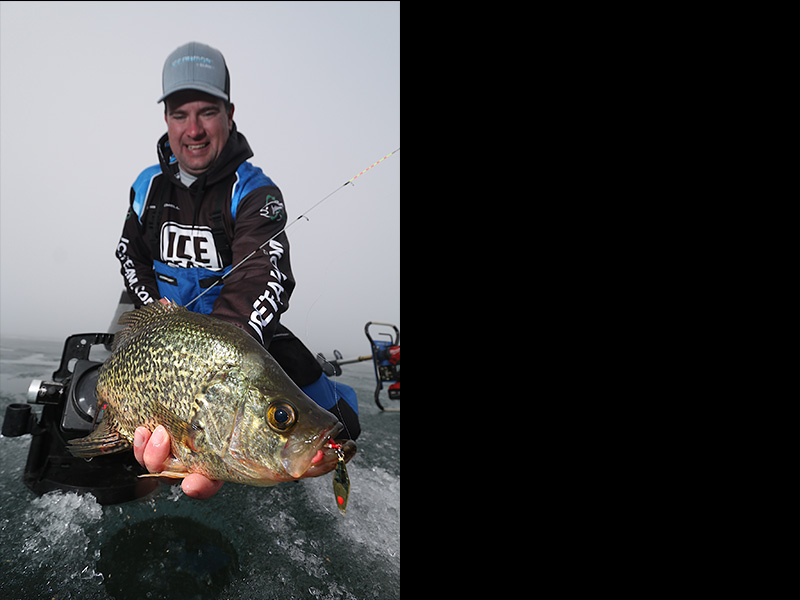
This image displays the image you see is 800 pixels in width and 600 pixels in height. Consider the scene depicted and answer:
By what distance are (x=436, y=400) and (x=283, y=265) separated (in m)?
1.68

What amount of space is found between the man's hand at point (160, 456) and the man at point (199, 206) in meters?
1.03

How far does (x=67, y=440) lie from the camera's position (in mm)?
1857

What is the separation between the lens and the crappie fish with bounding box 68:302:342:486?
1.28m

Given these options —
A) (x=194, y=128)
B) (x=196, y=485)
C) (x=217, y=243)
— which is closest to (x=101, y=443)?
(x=196, y=485)

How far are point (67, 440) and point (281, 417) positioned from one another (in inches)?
54.6

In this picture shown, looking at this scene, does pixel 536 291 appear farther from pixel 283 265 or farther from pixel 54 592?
pixel 54 592

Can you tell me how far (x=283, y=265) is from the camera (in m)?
2.23

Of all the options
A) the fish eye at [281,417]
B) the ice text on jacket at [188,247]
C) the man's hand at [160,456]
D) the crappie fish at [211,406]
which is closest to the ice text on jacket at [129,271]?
the ice text on jacket at [188,247]

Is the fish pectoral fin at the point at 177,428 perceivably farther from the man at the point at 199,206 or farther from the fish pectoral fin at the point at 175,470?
the man at the point at 199,206

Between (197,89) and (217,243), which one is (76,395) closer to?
(217,243)

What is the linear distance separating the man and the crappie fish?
844 millimetres

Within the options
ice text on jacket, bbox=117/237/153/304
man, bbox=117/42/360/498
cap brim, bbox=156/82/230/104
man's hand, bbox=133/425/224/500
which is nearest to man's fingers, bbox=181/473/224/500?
man's hand, bbox=133/425/224/500

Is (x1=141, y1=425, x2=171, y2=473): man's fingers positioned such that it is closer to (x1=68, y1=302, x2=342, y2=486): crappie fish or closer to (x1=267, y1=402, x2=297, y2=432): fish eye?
(x1=68, y1=302, x2=342, y2=486): crappie fish

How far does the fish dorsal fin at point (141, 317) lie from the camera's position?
161cm
